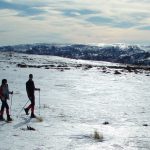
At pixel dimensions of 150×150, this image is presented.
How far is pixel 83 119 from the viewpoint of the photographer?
19203 millimetres

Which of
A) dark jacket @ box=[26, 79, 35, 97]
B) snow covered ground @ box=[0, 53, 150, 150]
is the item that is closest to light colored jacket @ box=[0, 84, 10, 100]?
snow covered ground @ box=[0, 53, 150, 150]

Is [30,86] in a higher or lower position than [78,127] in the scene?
higher

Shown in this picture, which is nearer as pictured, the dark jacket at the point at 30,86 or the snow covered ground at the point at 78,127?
the snow covered ground at the point at 78,127

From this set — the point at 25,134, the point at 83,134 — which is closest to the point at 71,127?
the point at 83,134

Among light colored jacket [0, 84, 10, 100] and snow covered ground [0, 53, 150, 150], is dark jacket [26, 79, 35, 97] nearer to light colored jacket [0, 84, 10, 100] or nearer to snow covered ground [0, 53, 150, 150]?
snow covered ground [0, 53, 150, 150]

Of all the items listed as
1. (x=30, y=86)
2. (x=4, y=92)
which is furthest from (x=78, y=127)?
(x=4, y=92)

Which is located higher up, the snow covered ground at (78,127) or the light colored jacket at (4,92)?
the light colored jacket at (4,92)

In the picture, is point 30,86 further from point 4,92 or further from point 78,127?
point 78,127

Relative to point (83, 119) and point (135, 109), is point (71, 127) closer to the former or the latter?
point (83, 119)

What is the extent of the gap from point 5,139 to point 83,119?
20.9 feet

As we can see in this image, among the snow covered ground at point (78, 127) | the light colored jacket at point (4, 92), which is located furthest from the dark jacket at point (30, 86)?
the light colored jacket at point (4, 92)

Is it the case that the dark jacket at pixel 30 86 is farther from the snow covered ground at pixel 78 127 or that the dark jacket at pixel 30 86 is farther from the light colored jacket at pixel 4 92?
the light colored jacket at pixel 4 92

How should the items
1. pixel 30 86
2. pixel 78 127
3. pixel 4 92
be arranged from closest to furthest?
pixel 78 127, pixel 4 92, pixel 30 86

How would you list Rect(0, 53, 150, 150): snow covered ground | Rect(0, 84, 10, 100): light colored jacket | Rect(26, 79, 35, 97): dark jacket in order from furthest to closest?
Rect(26, 79, 35, 97): dark jacket, Rect(0, 84, 10, 100): light colored jacket, Rect(0, 53, 150, 150): snow covered ground
